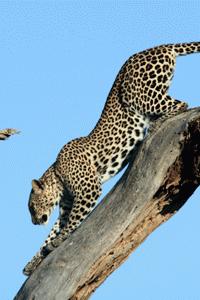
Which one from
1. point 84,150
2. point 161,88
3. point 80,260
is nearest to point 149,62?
point 161,88

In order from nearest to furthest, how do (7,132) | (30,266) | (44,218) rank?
(7,132), (30,266), (44,218)

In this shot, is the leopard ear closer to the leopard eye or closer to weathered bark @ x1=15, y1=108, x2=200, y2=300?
the leopard eye

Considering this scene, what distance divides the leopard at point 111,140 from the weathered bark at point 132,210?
1.98 m

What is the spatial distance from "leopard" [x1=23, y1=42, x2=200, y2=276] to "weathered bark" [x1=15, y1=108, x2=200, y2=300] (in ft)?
6.51

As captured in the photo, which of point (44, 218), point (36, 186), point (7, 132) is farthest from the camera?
point (44, 218)

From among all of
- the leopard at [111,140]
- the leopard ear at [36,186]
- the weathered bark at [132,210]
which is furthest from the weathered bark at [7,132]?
the leopard ear at [36,186]

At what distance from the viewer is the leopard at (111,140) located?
14.7 meters

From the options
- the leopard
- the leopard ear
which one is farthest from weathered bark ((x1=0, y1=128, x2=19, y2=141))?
the leopard ear

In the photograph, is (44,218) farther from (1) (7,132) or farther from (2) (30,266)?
Answer: (1) (7,132)

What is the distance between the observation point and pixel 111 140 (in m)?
15.3

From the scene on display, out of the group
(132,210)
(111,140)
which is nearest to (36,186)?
(111,140)

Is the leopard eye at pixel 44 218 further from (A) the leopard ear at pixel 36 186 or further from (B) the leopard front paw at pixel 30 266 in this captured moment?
(B) the leopard front paw at pixel 30 266

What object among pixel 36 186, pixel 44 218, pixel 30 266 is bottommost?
pixel 30 266

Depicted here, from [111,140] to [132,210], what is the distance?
3.28 metres
